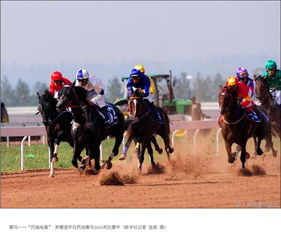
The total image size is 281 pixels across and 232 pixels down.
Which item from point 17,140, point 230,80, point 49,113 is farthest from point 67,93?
point 17,140

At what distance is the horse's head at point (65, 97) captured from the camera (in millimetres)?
15383

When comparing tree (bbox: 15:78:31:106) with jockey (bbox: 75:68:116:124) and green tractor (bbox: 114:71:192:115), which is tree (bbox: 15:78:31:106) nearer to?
green tractor (bbox: 114:71:192:115)

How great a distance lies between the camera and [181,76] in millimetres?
82375

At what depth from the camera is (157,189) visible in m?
14.4

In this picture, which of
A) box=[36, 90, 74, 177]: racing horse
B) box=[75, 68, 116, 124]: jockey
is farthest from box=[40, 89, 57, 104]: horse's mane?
box=[75, 68, 116, 124]: jockey

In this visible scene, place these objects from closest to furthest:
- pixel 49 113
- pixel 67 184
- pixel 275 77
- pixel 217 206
Answer: pixel 217 206, pixel 67 184, pixel 49 113, pixel 275 77

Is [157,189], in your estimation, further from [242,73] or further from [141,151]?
[242,73]

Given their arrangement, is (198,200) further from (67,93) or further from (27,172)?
(27,172)

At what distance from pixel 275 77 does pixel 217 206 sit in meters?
8.77

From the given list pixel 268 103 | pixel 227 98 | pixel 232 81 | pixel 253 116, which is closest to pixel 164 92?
pixel 268 103

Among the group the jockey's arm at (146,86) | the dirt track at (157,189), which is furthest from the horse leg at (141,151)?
the jockey's arm at (146,86)

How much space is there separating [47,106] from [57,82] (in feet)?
1.81

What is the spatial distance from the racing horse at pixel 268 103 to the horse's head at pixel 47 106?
504cm

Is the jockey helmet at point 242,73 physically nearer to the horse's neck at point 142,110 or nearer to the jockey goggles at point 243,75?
the jockey goggles at point 243,75
